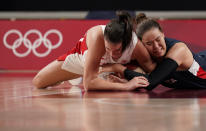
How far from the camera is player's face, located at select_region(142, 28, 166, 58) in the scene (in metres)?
3.06

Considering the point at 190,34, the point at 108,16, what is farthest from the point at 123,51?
the point at 108,16

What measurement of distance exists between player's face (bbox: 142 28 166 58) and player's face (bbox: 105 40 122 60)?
25 cm

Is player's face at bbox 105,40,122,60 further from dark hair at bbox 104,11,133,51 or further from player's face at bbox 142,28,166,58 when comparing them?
player's face at bbox 142,28,166,58

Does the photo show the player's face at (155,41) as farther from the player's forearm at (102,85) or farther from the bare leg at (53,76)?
the bare leg at (53,76)

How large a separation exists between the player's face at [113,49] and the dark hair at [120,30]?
0.09 ft

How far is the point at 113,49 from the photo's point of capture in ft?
9.47

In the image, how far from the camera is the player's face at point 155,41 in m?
3.06

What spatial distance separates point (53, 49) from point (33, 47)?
34cm

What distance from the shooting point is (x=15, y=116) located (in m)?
2.03

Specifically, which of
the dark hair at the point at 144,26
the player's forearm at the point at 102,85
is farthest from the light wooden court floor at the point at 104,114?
the dark hair at the point at 144,26

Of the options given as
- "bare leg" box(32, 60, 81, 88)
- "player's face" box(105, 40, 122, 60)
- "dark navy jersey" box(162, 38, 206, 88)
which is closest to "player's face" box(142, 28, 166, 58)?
"dark navy jersey" box(162, 38, 206, 88)

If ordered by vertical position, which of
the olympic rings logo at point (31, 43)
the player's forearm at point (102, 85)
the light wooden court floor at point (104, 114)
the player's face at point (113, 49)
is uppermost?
the olympic rings logo at point (31, 43)

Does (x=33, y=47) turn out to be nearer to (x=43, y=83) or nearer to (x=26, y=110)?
(x=43, y=83)
